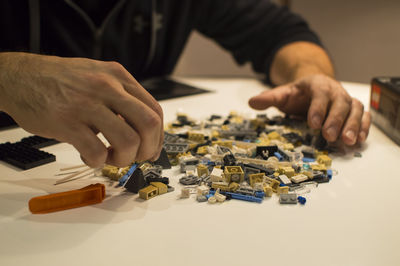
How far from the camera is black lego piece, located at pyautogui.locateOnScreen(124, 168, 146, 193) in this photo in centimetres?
67

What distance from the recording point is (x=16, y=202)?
625 millimetres

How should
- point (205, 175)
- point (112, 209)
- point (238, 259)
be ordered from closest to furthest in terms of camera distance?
point (238, 259) < point (112, 209) < point (205, 175)

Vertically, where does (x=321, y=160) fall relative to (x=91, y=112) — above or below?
below

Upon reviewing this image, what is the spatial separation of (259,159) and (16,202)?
45 centimetres

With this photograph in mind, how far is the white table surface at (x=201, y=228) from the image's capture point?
50 cm

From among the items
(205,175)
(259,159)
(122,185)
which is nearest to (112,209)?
(122,185)

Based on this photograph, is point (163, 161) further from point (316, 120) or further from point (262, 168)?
point (316, 120)

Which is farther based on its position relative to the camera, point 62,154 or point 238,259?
point 62,154

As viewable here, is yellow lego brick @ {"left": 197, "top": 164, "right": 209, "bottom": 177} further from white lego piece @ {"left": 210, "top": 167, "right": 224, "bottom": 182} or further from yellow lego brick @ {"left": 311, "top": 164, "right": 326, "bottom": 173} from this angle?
yellow lego brick @ {"left": 311, "top": 164, "right": 326, "bottom": 173}

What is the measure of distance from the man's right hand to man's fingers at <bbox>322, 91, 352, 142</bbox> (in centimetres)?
43

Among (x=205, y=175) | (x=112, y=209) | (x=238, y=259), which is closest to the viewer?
(x=238, y=259)

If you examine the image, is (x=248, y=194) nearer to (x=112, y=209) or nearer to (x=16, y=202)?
(x=112, y=209)

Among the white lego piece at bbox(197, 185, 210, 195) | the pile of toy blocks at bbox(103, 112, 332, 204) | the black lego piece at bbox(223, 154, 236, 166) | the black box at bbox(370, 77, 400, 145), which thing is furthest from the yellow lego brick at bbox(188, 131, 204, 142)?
the black box at bbox(370, 77, 400, 145)

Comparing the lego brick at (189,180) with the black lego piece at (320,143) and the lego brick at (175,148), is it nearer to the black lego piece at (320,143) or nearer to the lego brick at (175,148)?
the lego brick at (175,148)
